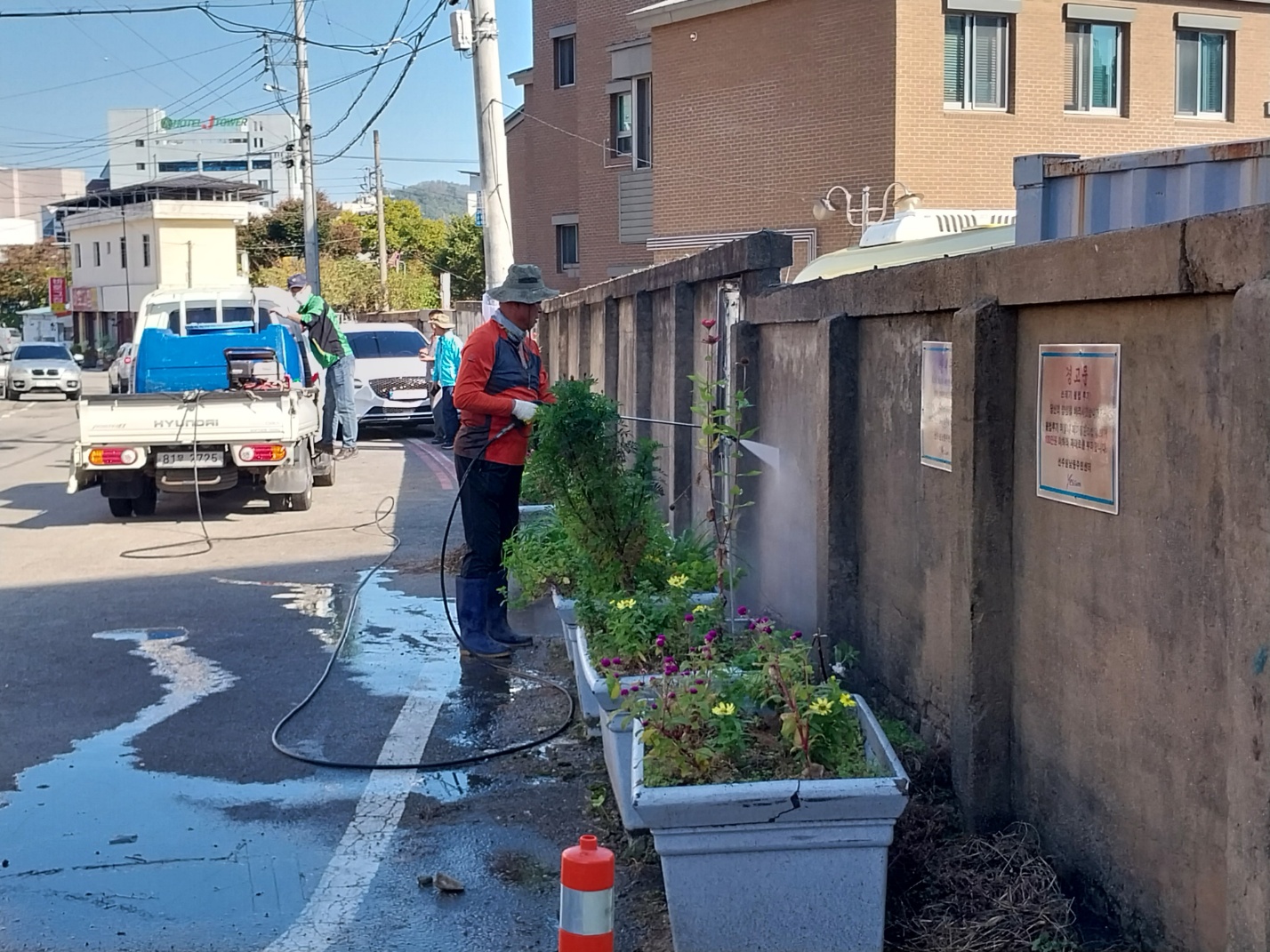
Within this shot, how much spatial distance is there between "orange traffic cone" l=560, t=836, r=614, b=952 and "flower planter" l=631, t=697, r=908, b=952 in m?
0.51

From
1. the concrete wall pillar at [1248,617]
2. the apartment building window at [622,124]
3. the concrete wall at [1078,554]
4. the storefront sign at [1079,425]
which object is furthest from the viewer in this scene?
the apartment building window at [622,124]

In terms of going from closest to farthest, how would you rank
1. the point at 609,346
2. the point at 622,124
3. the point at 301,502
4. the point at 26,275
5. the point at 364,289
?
the point at 609,346, the point at 301,502, the point at 622,124, the point at 364,289, the point at 26,275

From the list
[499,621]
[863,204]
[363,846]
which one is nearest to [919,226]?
[499,621]

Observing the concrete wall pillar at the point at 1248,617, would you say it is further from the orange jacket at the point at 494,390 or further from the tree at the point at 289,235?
the tree at the point at 289,235

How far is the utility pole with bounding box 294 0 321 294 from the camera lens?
39406 millimetres

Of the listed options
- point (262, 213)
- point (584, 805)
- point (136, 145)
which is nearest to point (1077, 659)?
point (584, 805)

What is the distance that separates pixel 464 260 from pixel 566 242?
3275 cm

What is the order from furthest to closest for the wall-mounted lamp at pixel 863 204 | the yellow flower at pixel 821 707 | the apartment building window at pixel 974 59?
the apartment building window at pixel 974 59
the wall-mounted lamp at pixel 863 204
the yellow flower at pixel 821 707

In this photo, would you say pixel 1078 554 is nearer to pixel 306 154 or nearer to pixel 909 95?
pixel 909 95

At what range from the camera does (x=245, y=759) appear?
6.70 metres

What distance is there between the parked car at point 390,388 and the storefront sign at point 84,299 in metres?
66.6

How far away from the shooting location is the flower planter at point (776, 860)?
13.7ft

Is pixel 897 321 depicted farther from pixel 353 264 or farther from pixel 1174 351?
pixel 353 264

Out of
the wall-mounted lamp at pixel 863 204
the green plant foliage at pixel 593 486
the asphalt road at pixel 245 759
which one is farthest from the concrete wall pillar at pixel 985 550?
the wall-mounted lamp at pixel 863 204
